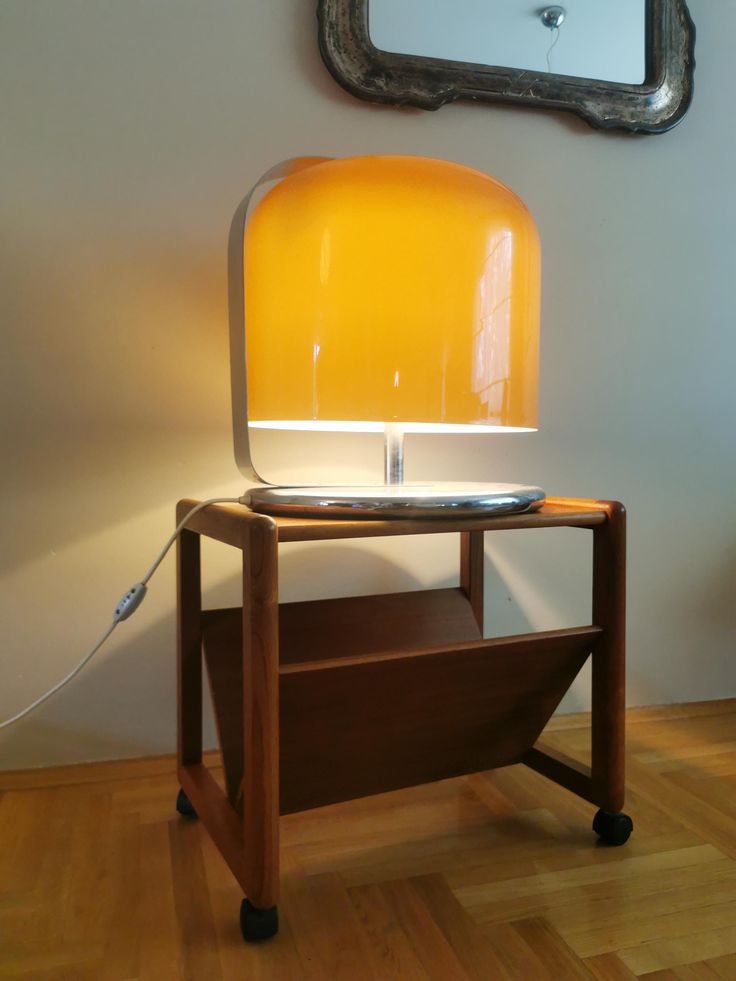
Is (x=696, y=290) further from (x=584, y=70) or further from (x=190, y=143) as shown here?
(x=190, y=143)

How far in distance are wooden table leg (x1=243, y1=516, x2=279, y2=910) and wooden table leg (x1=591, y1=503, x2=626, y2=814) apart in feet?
1.37

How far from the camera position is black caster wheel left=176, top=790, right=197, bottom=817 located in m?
0.97

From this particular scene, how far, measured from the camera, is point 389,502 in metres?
0.77

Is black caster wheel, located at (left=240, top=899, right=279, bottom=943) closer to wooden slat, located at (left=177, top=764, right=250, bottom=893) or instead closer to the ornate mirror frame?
wooden slat, located at (left=177, top=764, right=250, bottom=893)

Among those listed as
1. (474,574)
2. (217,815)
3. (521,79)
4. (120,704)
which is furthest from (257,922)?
(521,79)

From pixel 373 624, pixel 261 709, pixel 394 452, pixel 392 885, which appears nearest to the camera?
pixel 261 709

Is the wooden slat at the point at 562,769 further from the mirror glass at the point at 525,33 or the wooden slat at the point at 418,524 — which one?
the mirror glass at the point at 525,33

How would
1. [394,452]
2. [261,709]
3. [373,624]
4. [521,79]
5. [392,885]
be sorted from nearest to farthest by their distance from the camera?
[261,709] < [392,885] < [394,452] < [373,624] < [521,79]

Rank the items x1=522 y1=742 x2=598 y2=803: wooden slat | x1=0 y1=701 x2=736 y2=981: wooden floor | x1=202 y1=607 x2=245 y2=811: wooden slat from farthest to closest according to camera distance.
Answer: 1. x1=522 y1=742 x2=598 y2=803: wooden slat
2. x1=202 y1=607 x2=245 y2=811: wooden slat
3. x1=0 y1=701 x2=736 y2=981: wooden floor

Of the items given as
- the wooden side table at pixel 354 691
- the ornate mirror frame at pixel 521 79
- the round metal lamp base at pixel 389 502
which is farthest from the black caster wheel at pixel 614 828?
the ornate mirror frame at pixel 521 79

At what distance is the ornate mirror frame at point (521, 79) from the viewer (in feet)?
3.70

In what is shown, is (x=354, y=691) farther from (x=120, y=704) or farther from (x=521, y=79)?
(x=521, y=79)

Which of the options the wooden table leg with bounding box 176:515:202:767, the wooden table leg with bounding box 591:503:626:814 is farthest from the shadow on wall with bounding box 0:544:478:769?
the wooden table leg with bounding box 591:503:626:814

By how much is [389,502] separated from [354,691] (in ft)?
0.66
